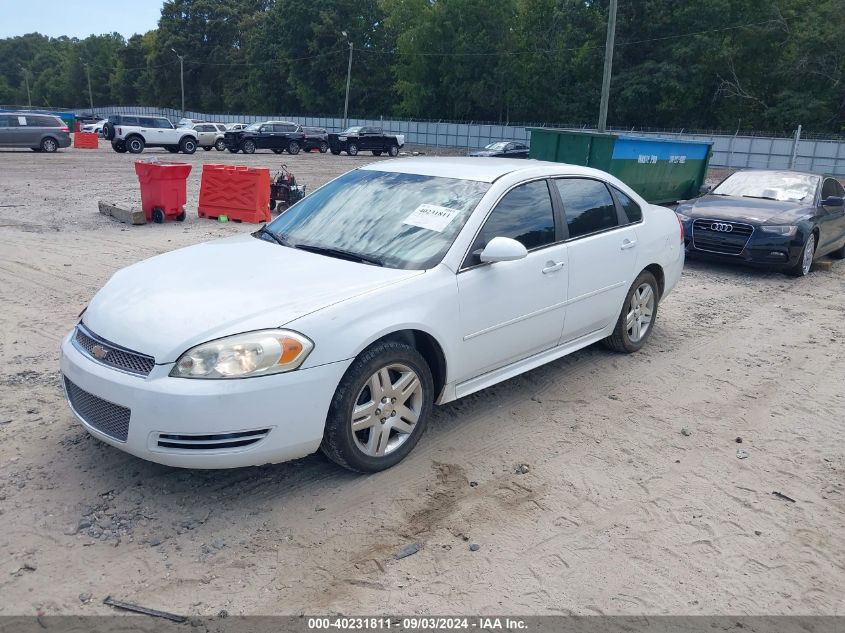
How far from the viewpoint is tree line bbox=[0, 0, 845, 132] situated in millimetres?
50844

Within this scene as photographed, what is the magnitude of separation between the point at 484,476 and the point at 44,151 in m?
31.8

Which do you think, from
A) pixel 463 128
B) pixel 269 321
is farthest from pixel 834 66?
pixel 269 321

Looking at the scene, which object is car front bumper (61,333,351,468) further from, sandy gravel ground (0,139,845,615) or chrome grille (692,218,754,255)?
chrome grille (692,218,754,255)

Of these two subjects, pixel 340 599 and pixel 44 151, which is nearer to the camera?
pixel 340 599

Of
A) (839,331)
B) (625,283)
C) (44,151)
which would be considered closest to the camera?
(625,283)

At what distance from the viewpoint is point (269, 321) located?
3.39 m

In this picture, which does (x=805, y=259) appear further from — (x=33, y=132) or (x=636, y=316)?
(x=33, y=132)

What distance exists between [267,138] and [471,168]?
108 ft

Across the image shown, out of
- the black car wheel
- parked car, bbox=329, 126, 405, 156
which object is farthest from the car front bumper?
parked car, bbox=329, 126, 405, 156

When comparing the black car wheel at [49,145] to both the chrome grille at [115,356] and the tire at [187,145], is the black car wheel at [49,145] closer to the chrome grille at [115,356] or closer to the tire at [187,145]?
the tire at [187,145]

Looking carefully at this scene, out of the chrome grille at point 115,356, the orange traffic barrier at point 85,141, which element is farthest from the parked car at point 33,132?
the chrome grille at point 115,356

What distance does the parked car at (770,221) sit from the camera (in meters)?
9.46

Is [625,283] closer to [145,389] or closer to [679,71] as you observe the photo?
[145,389]

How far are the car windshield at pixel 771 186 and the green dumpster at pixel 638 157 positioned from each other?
3.64m
